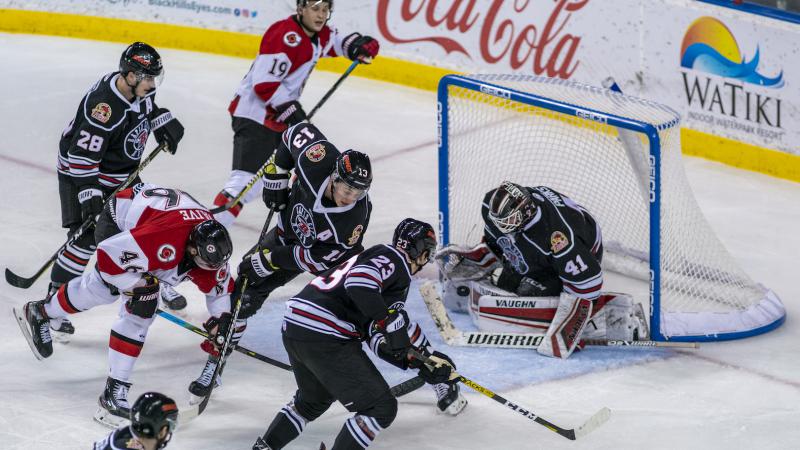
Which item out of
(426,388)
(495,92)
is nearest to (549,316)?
(426,388)

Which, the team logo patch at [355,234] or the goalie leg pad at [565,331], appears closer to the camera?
the team logo patch at [355,234]

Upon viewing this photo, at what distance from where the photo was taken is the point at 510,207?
16.9ft

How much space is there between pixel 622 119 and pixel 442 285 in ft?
3.81

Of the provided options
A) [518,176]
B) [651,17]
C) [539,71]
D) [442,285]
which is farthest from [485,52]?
[442,285]

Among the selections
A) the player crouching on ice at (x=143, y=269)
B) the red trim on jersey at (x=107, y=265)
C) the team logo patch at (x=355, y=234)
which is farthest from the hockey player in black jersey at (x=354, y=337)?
the team logo patch at (x=355, y=234)

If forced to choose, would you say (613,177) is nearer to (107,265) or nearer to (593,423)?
(593,423)

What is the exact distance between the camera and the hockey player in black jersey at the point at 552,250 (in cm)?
518

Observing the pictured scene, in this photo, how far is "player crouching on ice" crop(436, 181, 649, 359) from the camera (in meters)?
5.19

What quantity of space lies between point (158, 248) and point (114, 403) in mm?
600

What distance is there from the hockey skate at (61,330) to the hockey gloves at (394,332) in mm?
1711

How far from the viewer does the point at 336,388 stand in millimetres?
4090

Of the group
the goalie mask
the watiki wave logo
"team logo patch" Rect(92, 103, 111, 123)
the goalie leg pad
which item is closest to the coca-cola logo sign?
the watiki wave logo

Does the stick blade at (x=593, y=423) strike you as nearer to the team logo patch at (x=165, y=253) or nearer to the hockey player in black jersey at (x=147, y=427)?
the team logo patch at (x=165, y=253)

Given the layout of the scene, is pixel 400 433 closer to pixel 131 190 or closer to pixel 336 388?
pixel 336 388
